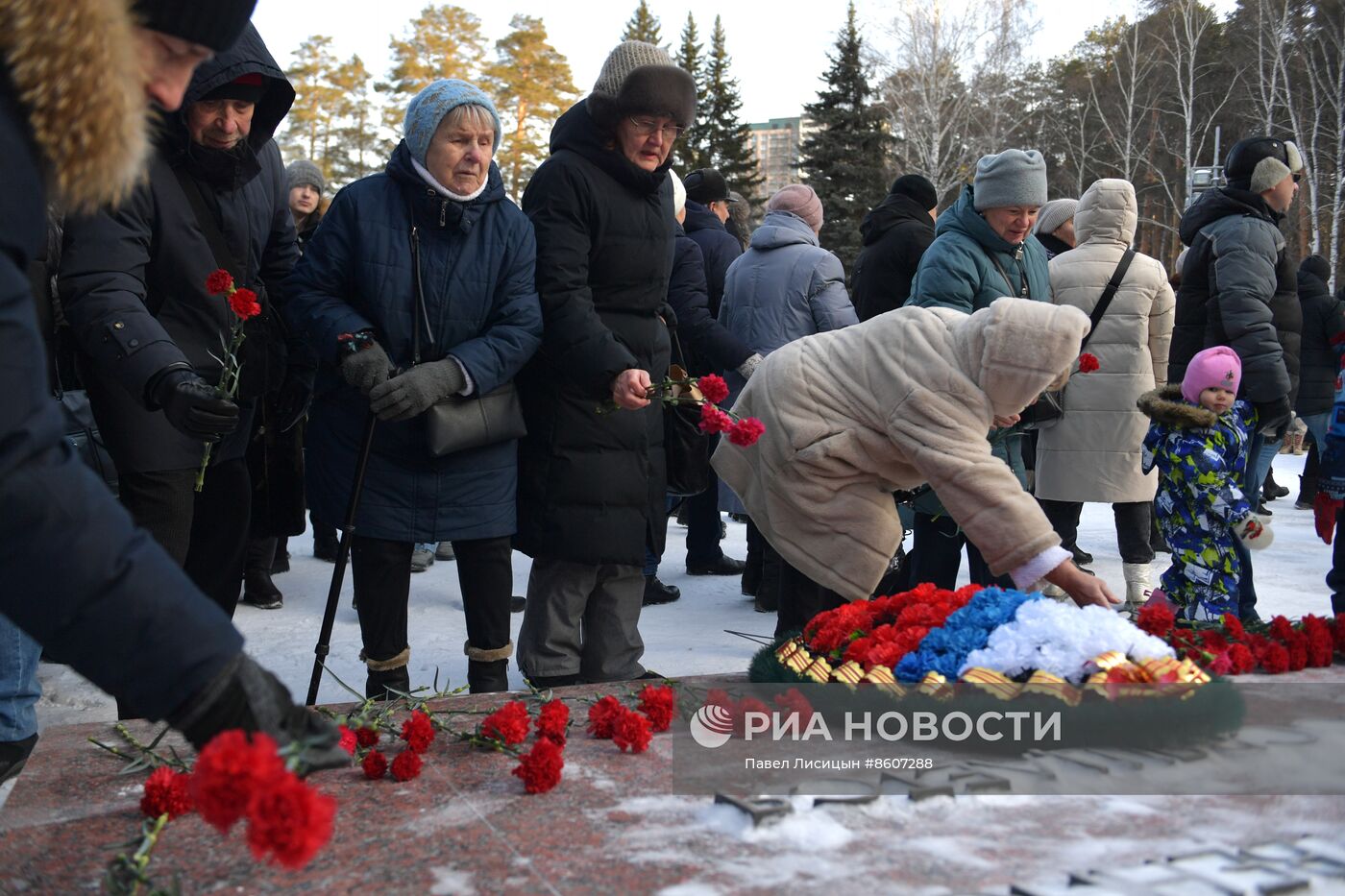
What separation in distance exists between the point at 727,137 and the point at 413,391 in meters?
36.7

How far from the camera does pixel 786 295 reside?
5.50 metres

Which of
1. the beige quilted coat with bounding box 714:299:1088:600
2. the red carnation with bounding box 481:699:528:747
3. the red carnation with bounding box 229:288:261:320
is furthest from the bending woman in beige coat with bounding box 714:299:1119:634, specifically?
the red carnation with bounding box 229:288:261:320

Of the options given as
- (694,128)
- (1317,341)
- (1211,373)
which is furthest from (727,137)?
(1211,373)

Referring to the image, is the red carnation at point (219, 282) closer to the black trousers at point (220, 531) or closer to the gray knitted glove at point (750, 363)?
the black trousers at point (220, 531)

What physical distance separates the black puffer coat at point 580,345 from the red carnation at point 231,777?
Result: 7.29 feet

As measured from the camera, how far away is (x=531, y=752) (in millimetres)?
2109

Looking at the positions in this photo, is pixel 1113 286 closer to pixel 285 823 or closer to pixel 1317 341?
pixel 1317 341

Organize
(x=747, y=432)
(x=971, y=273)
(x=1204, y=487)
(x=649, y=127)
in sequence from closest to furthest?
1. (x=747, y=432)
2. (x=649, y=127)
3. (x=971, y=273)
4. (x=1204, y=487)

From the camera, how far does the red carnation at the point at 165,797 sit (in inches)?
76.6

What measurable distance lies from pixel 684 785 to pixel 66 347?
85.1 inches

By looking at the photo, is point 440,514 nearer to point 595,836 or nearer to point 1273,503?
point 595,836

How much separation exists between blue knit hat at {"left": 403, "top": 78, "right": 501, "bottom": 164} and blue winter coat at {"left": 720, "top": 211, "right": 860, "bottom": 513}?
2.30 metres

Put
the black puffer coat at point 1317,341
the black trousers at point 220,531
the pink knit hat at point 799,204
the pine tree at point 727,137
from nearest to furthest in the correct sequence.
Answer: the black trousers at point 220,531
the pink knit hat at point 799,204
the black puffer coat at point 1317,341
the pine tree at point 727,137

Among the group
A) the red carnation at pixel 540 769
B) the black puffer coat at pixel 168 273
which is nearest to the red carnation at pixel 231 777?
the red carnation at pixel 540 769
